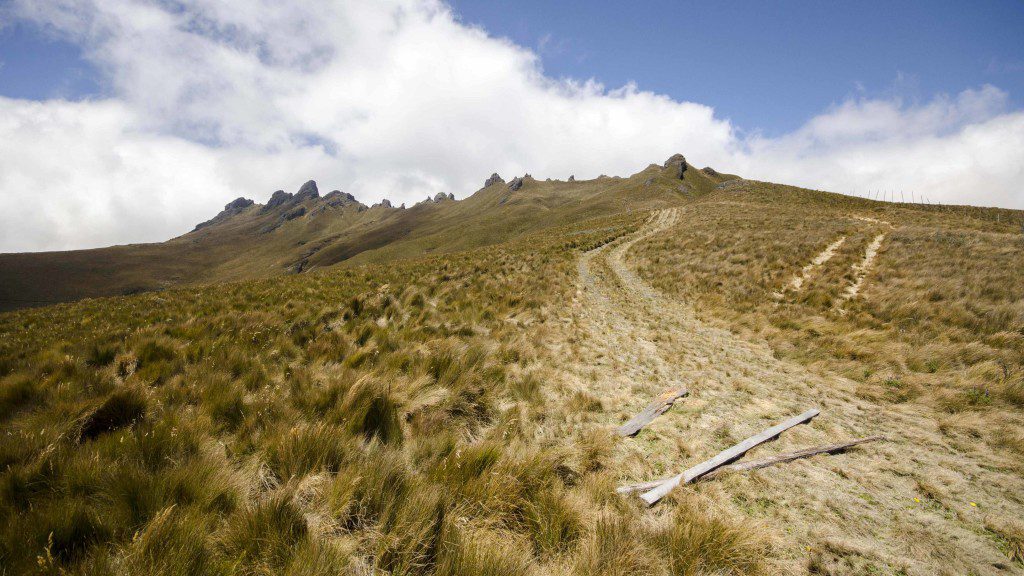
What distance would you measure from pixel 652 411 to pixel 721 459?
4.27ft

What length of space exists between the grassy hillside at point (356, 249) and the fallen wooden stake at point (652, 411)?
253ft

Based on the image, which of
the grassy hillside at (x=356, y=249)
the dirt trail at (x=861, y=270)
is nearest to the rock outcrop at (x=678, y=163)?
the grassy hillside at (x=356, y=249)

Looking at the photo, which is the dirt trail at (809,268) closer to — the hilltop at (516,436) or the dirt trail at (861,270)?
the hilltop at (516,436)

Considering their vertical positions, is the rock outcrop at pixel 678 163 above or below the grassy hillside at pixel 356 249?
above

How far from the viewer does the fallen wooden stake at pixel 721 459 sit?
359 cm

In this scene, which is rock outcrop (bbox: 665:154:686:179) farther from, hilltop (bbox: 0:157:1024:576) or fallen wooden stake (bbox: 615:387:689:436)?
fallen wooden stake (bbox: 615:387:689:436)

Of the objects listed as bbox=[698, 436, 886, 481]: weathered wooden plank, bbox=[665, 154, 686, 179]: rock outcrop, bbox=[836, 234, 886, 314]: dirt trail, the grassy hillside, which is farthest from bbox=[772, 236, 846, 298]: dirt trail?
bbox=[665, 154, 686, 179]: rock outcrop

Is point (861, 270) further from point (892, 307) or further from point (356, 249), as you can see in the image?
point (356, 249)

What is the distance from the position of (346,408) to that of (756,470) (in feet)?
16.6

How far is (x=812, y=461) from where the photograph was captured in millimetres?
4422

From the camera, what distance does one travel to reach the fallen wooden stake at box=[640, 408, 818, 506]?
3.59m

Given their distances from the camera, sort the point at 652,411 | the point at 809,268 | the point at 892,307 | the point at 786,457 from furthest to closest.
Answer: the point at 809,268
the point at 892,307
the point at 652,411
the point at 786,457

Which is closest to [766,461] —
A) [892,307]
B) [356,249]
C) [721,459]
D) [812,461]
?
[721,459]

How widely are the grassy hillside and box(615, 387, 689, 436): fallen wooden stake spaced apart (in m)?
77.1
